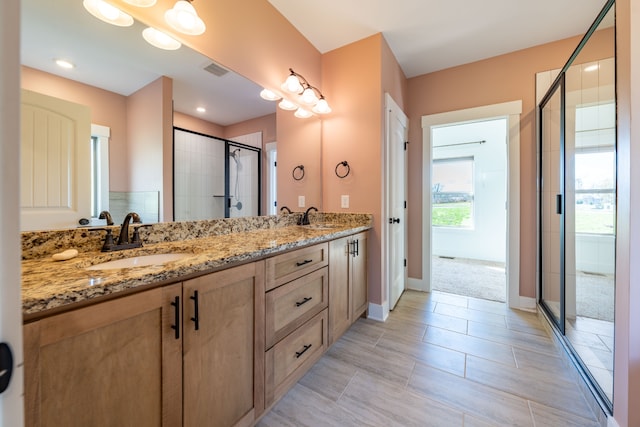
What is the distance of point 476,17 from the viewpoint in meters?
2.09

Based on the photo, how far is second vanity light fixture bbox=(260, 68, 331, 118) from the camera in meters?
2.05

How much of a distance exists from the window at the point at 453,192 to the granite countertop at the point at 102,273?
Result: 4380mm

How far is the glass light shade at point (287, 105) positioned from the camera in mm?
2084

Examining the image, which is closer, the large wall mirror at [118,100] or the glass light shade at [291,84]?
the large wall mirror at [118,100]

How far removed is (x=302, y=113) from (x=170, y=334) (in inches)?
78.6

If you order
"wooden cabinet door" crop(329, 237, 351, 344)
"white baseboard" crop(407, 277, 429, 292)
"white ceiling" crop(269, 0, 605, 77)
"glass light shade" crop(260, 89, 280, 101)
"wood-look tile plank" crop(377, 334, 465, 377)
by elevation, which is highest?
"white ceiling" crop(269, 0, 605, 77)

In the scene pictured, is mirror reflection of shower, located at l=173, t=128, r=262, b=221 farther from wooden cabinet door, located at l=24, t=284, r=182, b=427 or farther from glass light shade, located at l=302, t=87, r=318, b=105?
wooden cabinet door, located at l=24, t=284, r=182, b=427

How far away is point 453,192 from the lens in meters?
4.91

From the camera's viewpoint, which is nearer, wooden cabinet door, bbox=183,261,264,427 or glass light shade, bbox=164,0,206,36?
wooden cabinet door, bbox=183,261,264,427

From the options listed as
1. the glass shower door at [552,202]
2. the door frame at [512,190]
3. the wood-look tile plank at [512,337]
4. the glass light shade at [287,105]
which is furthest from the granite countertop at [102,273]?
the door frame at [512,190]

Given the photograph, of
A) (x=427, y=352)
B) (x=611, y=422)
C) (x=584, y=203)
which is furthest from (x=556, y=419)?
(x=584, y=203)

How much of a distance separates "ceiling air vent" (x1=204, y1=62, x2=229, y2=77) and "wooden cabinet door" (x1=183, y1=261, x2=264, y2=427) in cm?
126

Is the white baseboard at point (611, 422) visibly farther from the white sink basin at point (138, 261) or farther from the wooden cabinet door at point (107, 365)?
the white sink basin at point (138, 261)

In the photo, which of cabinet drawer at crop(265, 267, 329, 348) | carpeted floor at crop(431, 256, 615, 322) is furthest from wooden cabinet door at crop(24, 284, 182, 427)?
A: carpeted floor at crop(431, 256, 615, 322)
